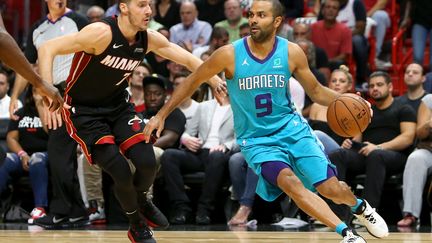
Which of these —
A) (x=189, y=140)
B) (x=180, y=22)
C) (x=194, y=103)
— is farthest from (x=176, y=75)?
(x=180, y=22)

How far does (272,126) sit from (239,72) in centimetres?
47

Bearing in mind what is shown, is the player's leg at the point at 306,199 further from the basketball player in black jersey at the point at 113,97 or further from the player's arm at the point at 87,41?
the player's arm at the point at 87,41

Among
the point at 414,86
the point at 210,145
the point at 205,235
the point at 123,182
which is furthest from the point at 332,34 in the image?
the point at 123,182

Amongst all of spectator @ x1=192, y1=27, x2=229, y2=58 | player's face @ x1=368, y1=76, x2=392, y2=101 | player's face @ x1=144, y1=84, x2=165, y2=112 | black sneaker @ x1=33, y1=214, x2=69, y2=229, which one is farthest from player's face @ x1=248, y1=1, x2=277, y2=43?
spectator @ x1=192, y1=27, x2=229, y2=58

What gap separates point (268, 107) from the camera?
6.75 m

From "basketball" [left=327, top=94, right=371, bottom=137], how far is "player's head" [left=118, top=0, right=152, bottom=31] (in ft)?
5.04

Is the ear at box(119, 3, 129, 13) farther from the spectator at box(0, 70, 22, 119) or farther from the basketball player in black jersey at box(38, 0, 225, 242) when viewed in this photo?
the spectator at box(0, 70, 22, 119)

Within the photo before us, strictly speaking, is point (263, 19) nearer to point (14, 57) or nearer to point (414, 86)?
point (14, 57)

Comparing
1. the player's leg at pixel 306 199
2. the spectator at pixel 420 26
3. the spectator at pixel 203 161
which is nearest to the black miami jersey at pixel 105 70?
the player's leg at pixel 306 199

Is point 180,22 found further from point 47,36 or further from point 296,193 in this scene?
point 296,193

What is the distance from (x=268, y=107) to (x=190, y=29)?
20.0 feet

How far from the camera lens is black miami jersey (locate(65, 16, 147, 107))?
6.99 meters

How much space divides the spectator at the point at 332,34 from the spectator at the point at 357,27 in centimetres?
21

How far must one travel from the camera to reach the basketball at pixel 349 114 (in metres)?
6.79
